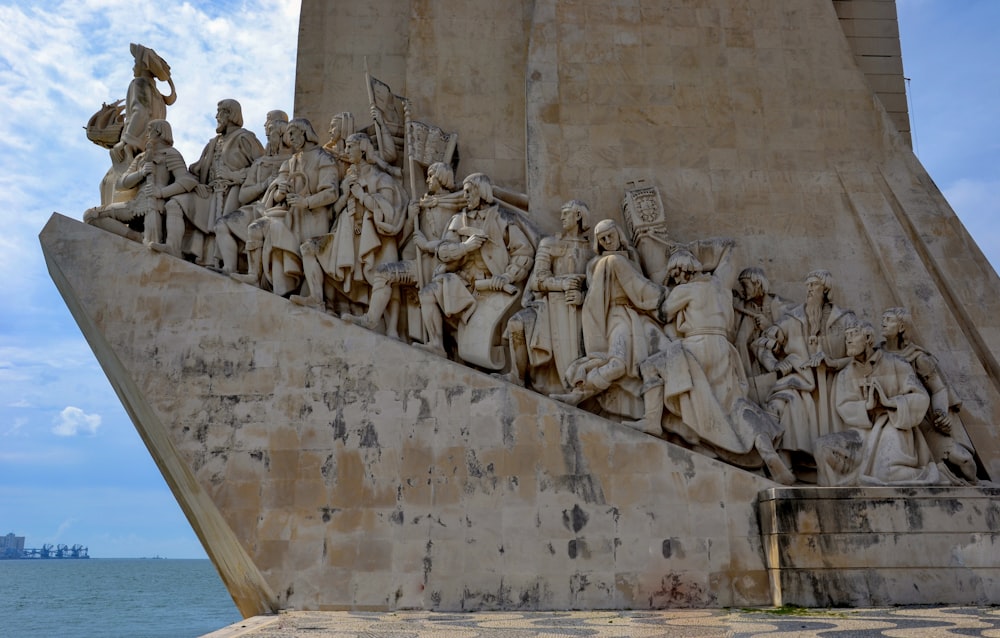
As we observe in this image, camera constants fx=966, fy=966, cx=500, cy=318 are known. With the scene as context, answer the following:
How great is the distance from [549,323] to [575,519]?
1.79 metres

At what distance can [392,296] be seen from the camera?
9102 mm

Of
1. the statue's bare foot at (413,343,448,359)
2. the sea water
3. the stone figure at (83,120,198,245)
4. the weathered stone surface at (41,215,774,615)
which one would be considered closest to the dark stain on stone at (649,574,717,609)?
the weathered stone surface at (41,215,774,615)

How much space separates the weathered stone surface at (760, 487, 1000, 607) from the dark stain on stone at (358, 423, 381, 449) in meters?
3.29

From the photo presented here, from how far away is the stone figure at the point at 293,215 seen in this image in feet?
30.1

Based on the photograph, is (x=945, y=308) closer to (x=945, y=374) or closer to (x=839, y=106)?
(x=945, y=374)

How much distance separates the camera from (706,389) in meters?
8.14

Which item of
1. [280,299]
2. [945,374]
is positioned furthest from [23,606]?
[945,374]

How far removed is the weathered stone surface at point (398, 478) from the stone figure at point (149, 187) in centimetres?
99

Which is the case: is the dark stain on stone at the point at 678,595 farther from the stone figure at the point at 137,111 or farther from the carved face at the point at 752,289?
the stone figure at the point at 137,111

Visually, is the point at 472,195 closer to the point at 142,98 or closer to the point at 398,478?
the point at 398,478

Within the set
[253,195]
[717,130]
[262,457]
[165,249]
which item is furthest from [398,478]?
[717,130]

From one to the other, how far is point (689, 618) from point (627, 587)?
99 centimetres

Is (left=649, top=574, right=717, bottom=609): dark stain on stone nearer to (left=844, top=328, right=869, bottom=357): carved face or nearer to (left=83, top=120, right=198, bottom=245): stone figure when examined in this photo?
(left=844, top=328, right=869, bottom=357): carved face

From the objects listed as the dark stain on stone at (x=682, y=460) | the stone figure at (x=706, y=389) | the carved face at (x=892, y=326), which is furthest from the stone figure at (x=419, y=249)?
the carved face at (x=892, y=326)
